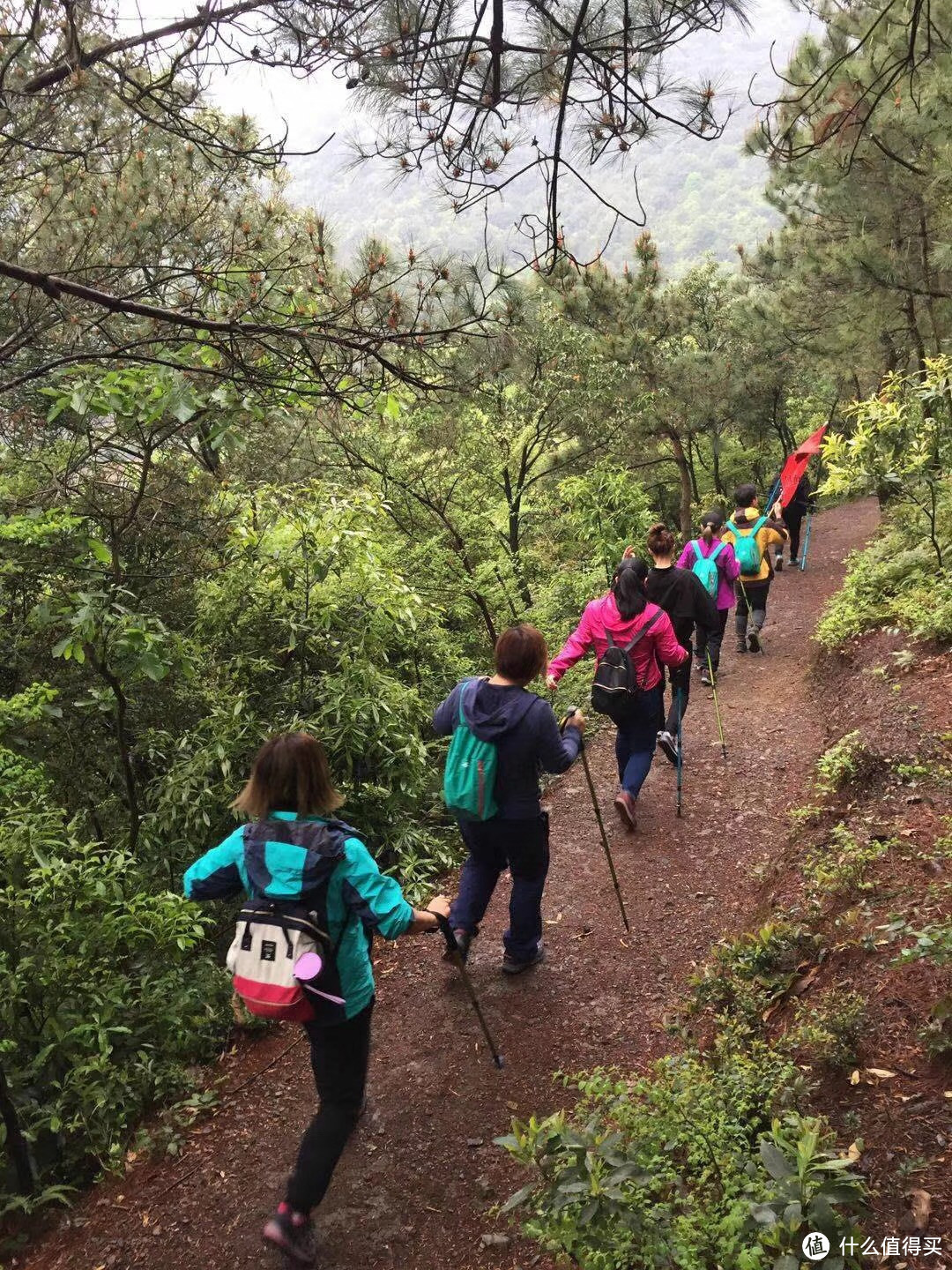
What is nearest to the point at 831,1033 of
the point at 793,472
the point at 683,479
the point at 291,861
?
the point at 291,861

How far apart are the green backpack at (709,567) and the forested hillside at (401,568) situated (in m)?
1.39

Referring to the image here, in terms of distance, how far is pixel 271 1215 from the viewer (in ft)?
10.5

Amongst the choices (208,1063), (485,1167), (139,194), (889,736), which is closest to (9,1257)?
(208,1063)

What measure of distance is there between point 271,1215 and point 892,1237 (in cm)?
228

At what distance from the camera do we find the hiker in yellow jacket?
28.6 feet

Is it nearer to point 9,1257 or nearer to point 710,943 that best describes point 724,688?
point 710,943

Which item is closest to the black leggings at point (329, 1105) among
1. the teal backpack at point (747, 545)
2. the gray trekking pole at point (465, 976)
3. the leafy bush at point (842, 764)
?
the gray trekking pole at point (465, 976)

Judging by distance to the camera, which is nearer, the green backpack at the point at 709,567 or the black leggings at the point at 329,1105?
the black leggings at the point at 329,1105

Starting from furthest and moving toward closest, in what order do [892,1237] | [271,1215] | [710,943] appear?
[710,943], [271,1215], [892,1237]

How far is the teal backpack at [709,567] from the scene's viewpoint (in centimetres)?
757

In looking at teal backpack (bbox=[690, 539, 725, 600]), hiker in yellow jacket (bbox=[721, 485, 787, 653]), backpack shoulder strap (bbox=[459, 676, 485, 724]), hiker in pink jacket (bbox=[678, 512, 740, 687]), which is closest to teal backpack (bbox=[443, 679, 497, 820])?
backpack shoulder strap (bbox=[459, 676, 485, 724])

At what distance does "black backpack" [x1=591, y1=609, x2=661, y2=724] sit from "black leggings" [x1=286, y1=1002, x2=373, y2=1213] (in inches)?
108

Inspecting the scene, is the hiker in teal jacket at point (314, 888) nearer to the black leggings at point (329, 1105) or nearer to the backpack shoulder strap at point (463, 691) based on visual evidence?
the black leggings at point (329, 1105)

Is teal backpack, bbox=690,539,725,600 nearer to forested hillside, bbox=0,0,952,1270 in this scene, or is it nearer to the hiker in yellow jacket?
the hiker in yellow jacket
